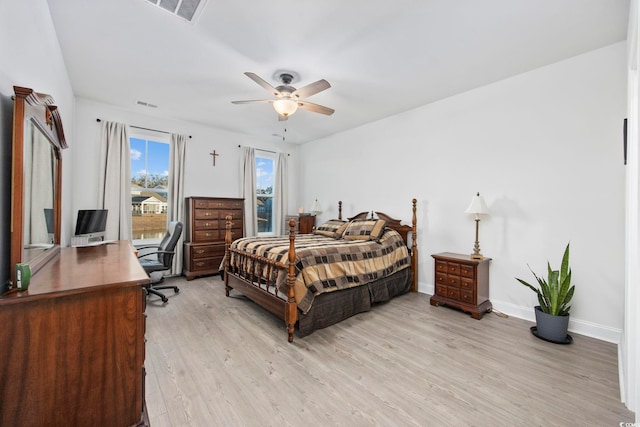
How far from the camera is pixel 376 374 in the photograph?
207cm

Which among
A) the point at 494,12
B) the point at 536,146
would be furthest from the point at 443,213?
the point at 494,12

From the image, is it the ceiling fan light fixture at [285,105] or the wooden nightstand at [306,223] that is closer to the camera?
the ceiling fan light fixture at [285,105]

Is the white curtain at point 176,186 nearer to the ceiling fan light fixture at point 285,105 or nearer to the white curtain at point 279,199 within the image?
the white curtain at point 279,199

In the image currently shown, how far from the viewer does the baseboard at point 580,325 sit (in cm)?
256

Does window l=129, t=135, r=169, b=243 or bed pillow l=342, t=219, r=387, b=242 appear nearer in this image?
bed pillow l=342, t=219, r=387, b=242

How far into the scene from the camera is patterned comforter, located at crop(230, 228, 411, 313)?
8.95 feet

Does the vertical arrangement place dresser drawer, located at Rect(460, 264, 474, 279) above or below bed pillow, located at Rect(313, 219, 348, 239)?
below

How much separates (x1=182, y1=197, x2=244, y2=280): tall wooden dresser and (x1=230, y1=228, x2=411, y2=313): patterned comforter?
1.25 m

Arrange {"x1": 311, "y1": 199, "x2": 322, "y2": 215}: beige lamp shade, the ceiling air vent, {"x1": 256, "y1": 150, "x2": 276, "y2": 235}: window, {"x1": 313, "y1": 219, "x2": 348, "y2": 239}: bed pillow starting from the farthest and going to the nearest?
{"x1": 256, "y1": 150, "x2": 276, "y2": 235}: window, {"x1": 311, "y1": 199, "x2": 322, "y2": 215}: beige lamp shade, {"x1": 313, "y1": 219, "x2": 348, "y2": 239}: bed pillow, the ceiling air vent

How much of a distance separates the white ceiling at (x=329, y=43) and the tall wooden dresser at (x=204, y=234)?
1778 mm

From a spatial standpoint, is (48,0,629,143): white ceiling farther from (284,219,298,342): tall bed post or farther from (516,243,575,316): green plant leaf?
(516,243,575,316): green plant leaf

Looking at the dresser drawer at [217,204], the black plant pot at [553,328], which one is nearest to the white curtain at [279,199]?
the dresser drawer at [217,204]

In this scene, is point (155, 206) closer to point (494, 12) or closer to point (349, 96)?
point (349, 96)

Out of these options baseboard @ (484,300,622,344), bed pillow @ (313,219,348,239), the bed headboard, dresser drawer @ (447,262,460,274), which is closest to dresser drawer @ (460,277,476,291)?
dresser drawer @ (447,262,460,274)
